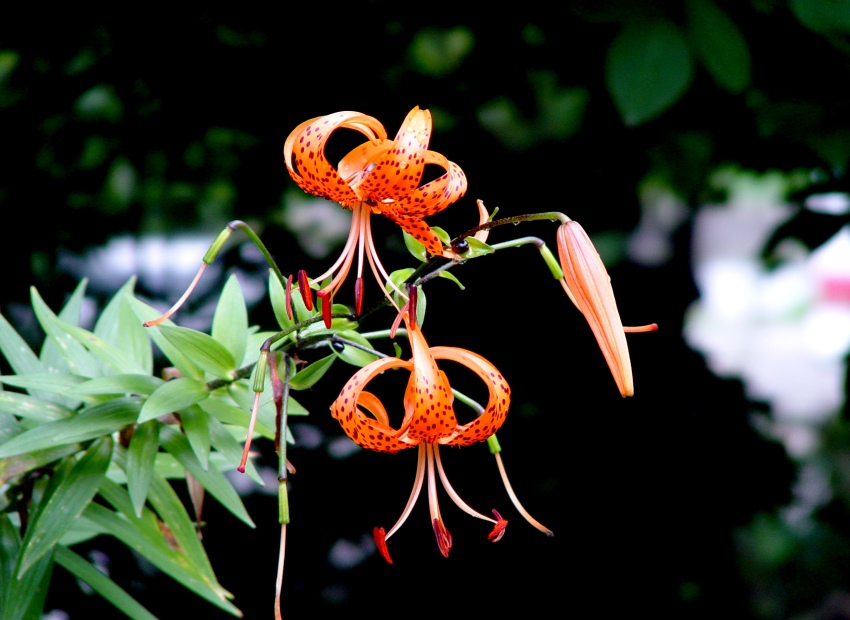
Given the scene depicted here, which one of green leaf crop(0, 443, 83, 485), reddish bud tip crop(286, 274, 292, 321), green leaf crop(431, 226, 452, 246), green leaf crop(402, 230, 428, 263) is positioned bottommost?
green leaf crop(0, 443, 83, 485)

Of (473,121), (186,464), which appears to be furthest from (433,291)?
(186,464)

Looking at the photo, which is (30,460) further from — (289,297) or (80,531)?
(289,297)

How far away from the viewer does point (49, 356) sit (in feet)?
2.87

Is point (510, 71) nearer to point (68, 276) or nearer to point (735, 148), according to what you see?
point (735, 148)

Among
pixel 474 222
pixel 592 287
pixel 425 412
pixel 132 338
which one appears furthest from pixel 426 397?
pixel 474 222

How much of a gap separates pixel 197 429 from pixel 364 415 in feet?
0.45

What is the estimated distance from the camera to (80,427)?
0.69 m

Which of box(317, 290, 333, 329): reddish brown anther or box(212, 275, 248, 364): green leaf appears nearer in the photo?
box(317, 290, 333, 329): reddish brown anther

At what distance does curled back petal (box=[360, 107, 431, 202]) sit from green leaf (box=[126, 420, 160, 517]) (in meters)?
0.30

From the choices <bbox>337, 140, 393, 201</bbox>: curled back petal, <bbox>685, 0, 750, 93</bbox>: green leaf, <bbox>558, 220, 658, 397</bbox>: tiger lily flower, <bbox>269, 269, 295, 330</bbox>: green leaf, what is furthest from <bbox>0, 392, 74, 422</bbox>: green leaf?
<bbox>685, 0, 750, 93</bbox>: green leaf

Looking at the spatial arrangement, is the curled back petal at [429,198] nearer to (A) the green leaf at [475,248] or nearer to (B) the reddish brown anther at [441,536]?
(A) the green leaf at [475,248]

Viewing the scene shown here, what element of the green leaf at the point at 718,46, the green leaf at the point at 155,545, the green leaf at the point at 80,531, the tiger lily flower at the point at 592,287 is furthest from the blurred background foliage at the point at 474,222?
the tiger lily flower at the point at 592,287

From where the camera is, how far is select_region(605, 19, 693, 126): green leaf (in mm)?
985

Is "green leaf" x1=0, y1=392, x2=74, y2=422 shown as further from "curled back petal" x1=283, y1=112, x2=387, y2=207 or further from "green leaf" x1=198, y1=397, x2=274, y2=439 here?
Answer: "curled back petal" x1=283, y1=112, x2=387, y2=207
